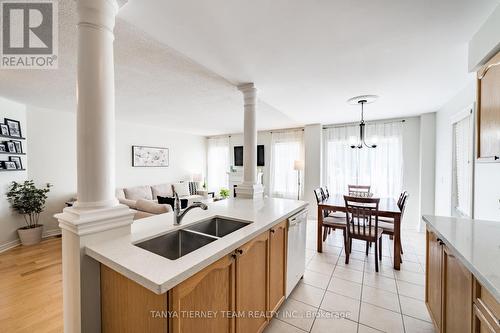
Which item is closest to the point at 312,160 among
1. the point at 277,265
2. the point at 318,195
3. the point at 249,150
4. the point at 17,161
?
the point at 318,195

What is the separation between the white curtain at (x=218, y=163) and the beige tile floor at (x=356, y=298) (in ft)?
14.5

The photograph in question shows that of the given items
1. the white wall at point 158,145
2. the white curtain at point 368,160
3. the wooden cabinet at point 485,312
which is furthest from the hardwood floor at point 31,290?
the white curtain at point 368,160

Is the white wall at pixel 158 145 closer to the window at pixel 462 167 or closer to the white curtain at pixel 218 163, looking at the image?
the white curtain at pixel 218 163

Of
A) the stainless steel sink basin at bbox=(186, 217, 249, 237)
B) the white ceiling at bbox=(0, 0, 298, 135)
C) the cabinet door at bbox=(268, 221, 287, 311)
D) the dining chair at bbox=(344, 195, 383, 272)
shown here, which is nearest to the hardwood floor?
the stainless steel sink basin at bbox=(186, 217, 249, 237)

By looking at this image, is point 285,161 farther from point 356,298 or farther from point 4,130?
point 4,130

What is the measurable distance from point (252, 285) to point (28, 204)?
403 cm

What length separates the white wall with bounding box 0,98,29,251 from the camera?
312 cm

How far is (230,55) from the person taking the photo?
1.86 meters

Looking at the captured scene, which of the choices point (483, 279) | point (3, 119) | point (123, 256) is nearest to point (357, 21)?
point (483, 279)

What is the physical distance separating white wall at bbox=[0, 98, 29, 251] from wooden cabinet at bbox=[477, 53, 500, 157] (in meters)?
5.57

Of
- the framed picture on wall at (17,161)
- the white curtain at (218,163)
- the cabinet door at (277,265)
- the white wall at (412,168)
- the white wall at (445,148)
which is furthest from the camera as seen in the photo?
the white curtain at (218,163)

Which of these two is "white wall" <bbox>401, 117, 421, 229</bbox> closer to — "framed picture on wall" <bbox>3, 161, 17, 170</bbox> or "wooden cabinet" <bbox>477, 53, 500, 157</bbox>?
"wooden cabinet" <bbox>477, 53, 500, 157</bbox>

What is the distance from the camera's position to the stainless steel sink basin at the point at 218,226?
1638mm

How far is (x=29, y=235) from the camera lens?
3322mm
